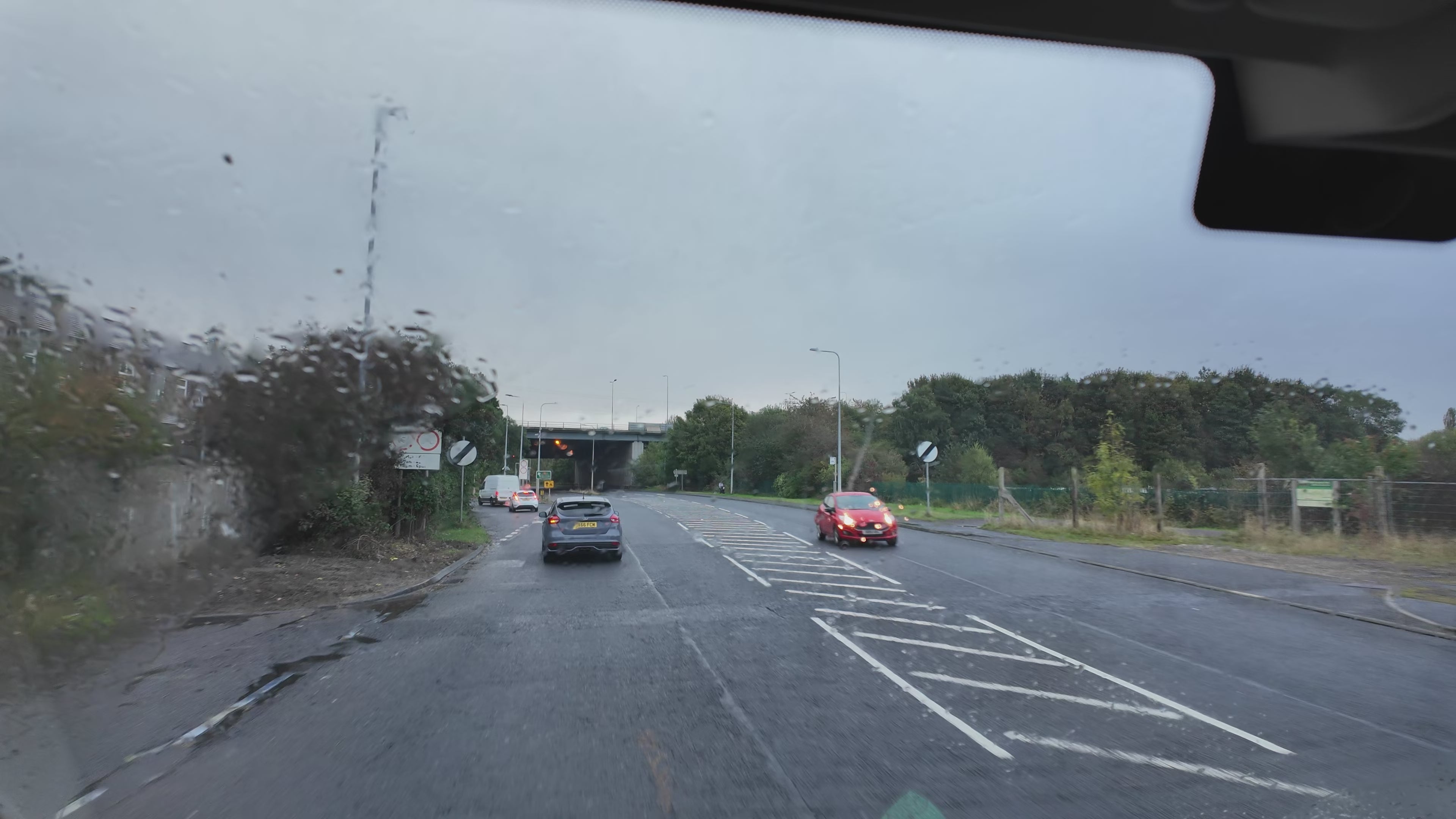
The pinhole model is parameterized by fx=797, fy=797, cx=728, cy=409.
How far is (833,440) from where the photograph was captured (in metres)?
53.9

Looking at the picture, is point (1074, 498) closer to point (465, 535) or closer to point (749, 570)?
point (749, 570)

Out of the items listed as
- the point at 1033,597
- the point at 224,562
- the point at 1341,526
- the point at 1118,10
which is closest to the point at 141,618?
the point at 224,562

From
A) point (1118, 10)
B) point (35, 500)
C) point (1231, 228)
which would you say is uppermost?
point (1118, 10)

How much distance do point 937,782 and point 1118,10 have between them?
3977 millimetres

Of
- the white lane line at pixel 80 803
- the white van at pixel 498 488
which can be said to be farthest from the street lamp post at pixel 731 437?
the white lane line at pixel 80 803

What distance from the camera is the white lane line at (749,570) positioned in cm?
1366

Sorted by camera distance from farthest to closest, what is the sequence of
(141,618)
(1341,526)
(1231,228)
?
(1341,526) → (141,618) → (1231,228)

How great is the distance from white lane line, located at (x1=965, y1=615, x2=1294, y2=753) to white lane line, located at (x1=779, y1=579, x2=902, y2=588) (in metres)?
3.29

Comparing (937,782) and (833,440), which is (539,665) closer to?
(937,782)

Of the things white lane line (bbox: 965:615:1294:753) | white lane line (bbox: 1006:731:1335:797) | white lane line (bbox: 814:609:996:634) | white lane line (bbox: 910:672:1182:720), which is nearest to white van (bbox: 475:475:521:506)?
white lane line (bbox: 814:609:996:634)

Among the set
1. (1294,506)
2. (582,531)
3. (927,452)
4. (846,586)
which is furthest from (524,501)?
(1294,506)

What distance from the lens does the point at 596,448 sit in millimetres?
95938

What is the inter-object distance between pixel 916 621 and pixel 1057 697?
11.3 ft

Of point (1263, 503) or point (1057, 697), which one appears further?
point (1263, 503)
